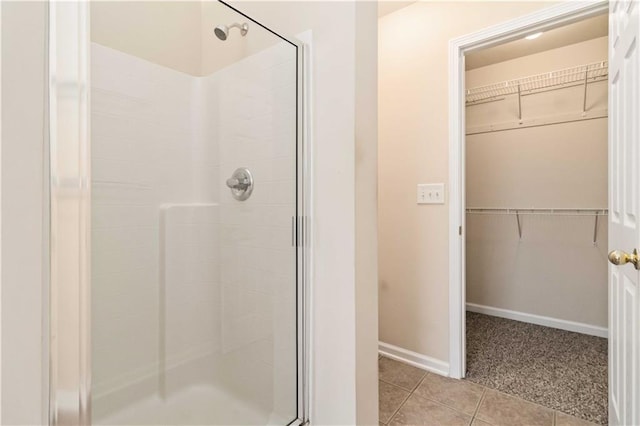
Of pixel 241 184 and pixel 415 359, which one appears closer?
pixel 241 184

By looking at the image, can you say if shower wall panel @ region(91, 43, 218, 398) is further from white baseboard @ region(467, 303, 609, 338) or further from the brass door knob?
white baseboard @ region(467, 303, 609, 338)

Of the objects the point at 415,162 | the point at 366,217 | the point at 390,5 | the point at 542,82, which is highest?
the point at 390,5

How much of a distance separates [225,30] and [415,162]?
1.30m

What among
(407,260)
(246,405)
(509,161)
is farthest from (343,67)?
(509,161)

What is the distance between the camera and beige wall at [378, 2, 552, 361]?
1863mm

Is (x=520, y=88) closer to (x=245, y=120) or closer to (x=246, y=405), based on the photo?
(x=245, y=120)

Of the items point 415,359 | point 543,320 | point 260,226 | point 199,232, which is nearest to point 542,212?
point 543,320

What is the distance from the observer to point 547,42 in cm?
250

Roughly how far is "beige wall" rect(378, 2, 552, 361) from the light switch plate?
36mm

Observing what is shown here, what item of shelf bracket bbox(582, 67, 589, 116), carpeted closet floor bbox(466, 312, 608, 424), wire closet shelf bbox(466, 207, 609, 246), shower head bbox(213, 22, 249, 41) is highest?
shelf bracket bbox(582, 67, 589, 116)

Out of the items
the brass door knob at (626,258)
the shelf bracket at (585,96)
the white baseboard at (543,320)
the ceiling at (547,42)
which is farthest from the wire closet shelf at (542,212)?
the brass door knob at (626,258)

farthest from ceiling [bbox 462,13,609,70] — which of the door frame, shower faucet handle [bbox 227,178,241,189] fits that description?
shower faucet handle [bbox 227,178,241,189]

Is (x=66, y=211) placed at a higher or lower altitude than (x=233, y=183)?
lower

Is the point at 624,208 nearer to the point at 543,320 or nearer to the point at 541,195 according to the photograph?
the point at 541,195
